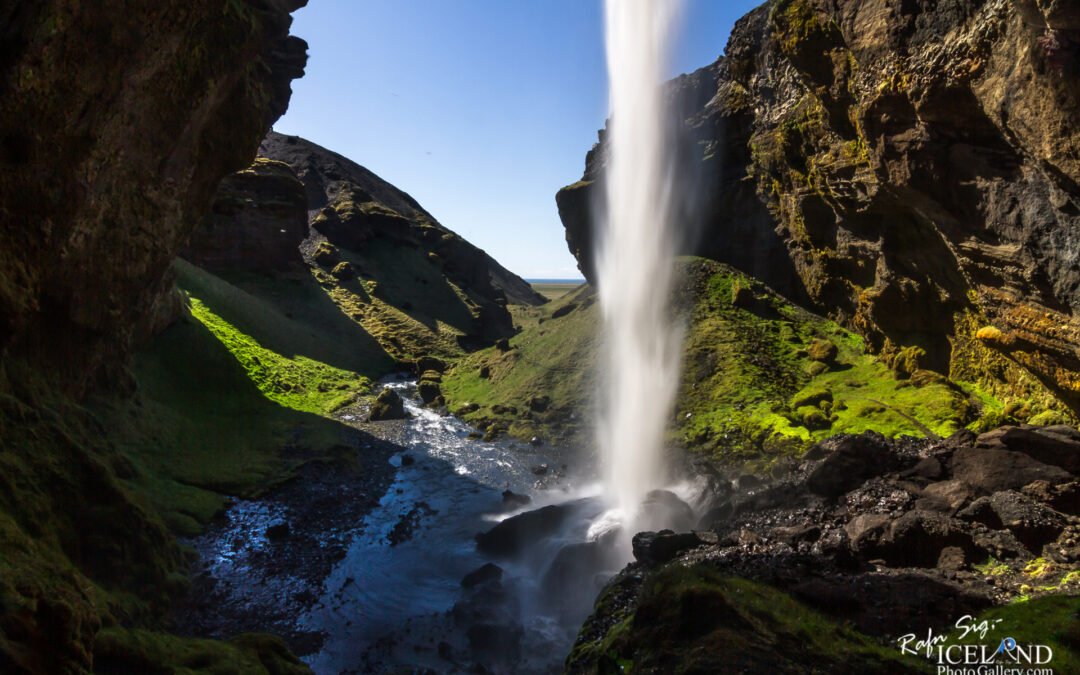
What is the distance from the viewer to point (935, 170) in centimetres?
1342

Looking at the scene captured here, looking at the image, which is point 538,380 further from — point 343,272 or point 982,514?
point 343,272

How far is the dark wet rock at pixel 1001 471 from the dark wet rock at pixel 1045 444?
0.24m

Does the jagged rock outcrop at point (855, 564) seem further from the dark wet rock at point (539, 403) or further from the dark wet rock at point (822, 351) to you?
the dark wet rock at point (539, 403)

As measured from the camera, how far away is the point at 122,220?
17453 millimetres

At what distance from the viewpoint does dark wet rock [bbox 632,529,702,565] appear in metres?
→ 12.8

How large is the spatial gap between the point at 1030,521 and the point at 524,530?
528 inches

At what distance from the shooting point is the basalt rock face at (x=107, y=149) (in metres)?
11.2

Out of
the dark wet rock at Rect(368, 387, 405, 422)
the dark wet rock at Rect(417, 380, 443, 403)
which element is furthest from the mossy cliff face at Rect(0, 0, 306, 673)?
the dark wet rock at Rect(417, 380, 443, 403)

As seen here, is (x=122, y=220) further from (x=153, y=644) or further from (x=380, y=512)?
(x=153, y=644)

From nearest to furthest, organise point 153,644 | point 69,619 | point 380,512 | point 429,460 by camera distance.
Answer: point 69,619, point 153,644, point 380,512, point 429,460

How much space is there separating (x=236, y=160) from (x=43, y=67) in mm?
13332

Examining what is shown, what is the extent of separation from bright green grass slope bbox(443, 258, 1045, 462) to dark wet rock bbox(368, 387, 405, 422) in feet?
14.1

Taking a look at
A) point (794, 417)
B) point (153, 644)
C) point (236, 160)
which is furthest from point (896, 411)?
point (236, 160)

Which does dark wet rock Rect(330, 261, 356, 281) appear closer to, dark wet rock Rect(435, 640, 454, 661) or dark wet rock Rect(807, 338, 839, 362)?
dark wet rock Rect(807, 338, 839, 362)
